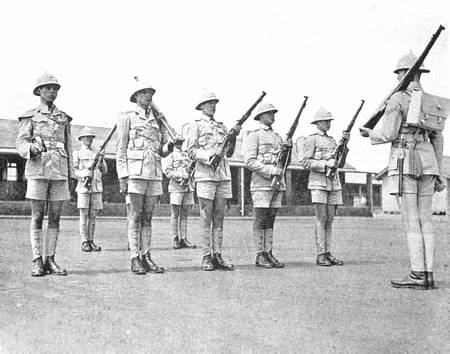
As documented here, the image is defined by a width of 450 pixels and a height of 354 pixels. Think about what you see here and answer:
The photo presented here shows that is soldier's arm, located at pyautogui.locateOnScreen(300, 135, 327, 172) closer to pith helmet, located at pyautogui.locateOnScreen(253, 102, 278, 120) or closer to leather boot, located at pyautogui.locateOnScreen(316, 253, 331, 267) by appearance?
pith helmet, located at pyautogui.locateOnScreen(253, 102, 278, 120)

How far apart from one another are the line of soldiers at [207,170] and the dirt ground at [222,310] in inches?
17.0

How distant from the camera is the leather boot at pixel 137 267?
22.0ft

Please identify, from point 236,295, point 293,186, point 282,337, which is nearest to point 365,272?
point 236,295

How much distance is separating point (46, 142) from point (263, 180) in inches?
120

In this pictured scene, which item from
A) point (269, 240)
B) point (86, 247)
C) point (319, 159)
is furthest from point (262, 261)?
point (86, 247)

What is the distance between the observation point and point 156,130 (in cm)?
722

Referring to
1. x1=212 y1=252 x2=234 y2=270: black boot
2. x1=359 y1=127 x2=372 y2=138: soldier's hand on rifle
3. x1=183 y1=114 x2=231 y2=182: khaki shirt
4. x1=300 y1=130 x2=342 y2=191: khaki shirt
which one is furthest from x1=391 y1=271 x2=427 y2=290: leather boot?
x1=183 y1=114 x2=231 y2=182: khaki shirt

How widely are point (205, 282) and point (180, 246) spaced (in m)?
4.81

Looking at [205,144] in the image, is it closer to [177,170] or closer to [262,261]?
[262,261]

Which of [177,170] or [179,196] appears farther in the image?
[177,170]

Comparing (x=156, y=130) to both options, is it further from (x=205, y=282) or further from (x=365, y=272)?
(x=365, y=272)

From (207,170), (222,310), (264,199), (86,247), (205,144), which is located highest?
(205,144)

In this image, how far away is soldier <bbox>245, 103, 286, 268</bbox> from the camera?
25.2 feet

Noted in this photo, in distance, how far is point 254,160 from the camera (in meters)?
7.75
